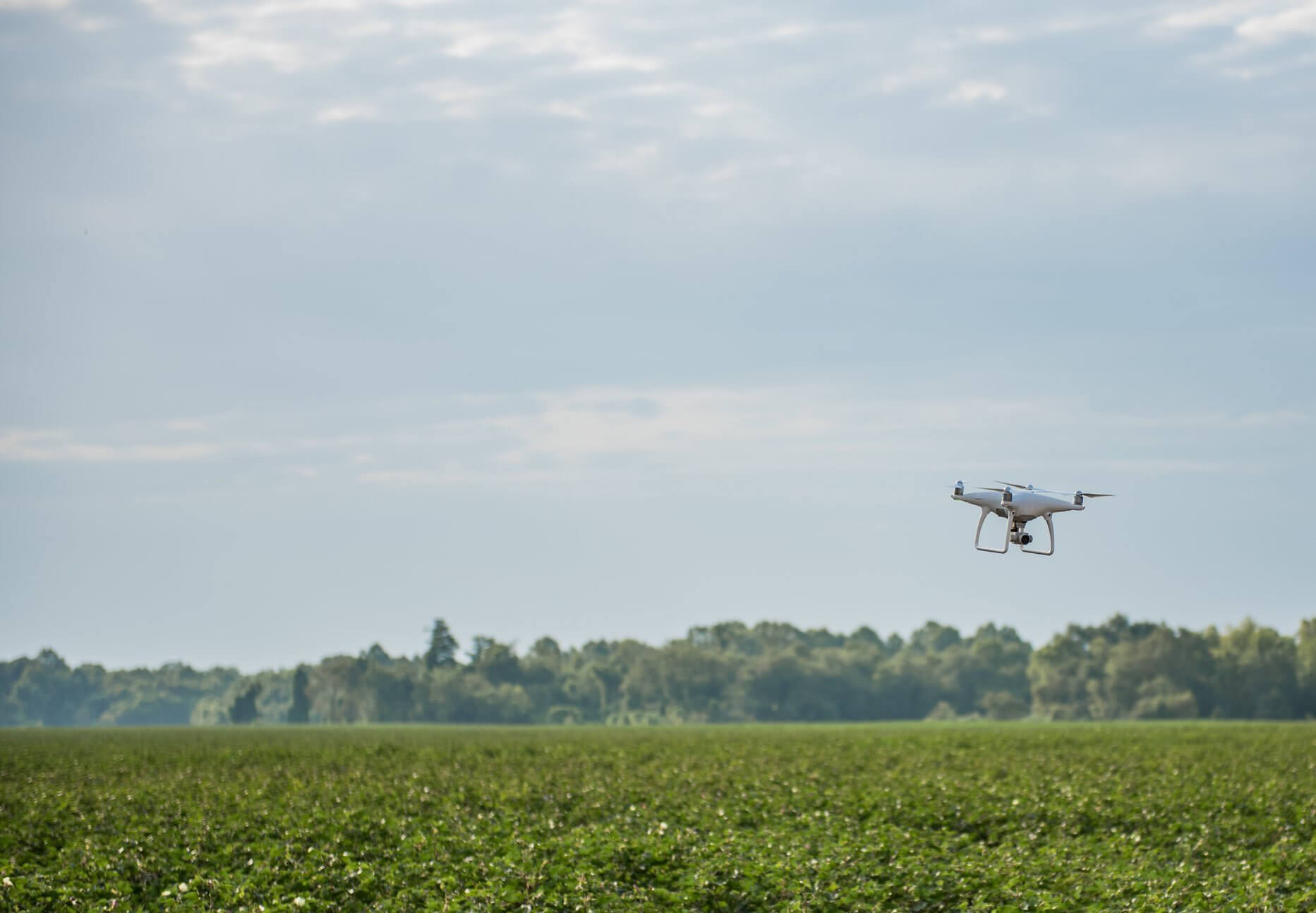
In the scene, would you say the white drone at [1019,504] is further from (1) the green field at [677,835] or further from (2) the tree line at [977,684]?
(2) the tree line at [977,684]

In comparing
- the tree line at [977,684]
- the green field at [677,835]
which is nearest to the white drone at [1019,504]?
the green field at [677,835]

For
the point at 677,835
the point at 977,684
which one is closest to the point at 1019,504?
the point at 677,835

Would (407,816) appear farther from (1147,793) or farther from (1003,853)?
(1147,793)

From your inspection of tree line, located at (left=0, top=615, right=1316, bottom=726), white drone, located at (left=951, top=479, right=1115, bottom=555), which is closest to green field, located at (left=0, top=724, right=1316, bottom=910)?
white drone, located at (left=951, top=479, right=1115, bottom=555)

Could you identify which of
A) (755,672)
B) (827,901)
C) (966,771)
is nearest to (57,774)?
(966,771)

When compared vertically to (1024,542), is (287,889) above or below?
below

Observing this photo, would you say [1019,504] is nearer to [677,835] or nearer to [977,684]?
[677,835]

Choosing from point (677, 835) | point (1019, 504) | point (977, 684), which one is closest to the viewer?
point (1019, 504)

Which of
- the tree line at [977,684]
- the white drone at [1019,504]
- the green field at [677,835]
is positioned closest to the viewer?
the white drone at [1019,504]

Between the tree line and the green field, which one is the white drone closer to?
the green field
